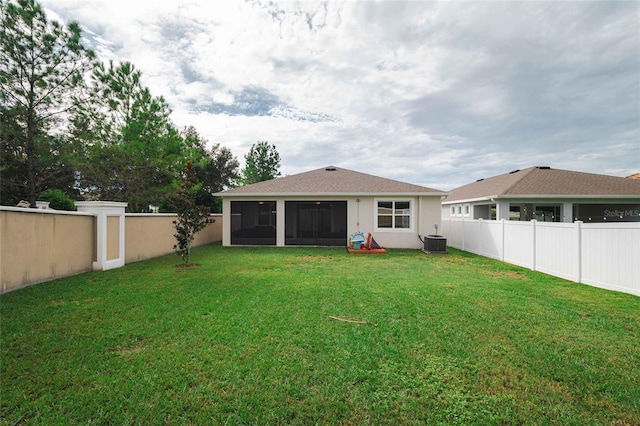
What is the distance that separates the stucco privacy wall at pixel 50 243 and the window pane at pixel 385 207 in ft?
32.0

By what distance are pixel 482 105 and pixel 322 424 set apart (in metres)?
14.6

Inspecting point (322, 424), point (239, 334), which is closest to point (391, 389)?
point (322, 424)

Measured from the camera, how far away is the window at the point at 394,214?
1252 cm

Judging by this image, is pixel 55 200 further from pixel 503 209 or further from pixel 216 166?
pixel 503 209

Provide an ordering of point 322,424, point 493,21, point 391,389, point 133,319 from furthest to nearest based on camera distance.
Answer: point 493,21
point 133,319
point 391,389
point 322,424

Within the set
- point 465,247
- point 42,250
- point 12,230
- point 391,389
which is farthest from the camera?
point 465,247

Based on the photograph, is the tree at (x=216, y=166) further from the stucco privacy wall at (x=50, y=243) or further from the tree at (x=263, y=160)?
the stucco privacy wall at (x=50, y=243)

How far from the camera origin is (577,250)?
6.10 metres

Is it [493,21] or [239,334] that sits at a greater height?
[493,21]

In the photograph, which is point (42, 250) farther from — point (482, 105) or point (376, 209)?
point (482, 105)

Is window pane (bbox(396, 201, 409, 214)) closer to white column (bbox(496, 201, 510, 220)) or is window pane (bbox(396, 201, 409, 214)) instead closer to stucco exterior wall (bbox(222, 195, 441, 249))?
stucco exterior wall (bbox(222, 195, 441, 249))

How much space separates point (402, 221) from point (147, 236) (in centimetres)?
1052

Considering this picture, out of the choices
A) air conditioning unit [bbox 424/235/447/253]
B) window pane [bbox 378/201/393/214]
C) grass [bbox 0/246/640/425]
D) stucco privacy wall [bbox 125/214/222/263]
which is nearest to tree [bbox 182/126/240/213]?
stucco privacy wall [bbox 125/214/222/263]

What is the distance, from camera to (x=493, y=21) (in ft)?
27.5
